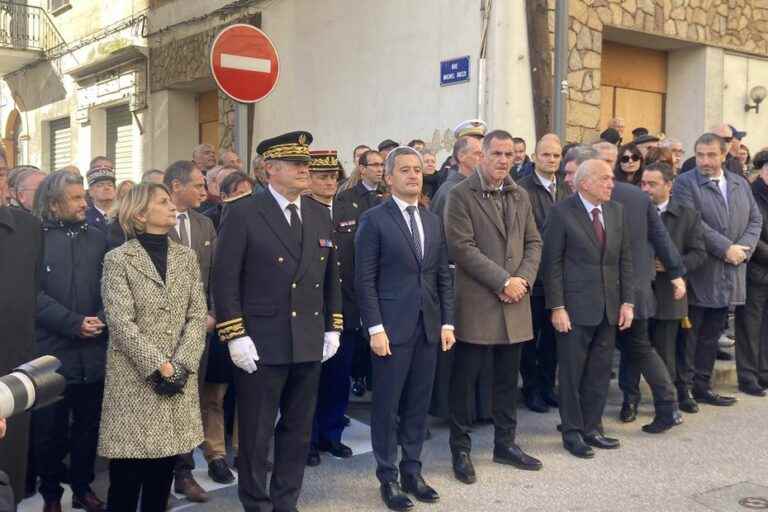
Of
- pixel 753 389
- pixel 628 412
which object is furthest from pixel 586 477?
pixel 753 389

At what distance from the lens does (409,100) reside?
34.7 ft

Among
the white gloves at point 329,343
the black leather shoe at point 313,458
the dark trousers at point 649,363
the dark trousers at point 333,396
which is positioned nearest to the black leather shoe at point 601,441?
the dark trousers at point 649,363

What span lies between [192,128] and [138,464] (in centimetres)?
1269

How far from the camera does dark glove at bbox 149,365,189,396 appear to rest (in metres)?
3.84

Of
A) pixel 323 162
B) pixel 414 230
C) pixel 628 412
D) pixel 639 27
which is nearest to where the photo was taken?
pixel 414 230

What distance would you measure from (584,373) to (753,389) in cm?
225

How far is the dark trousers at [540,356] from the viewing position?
21.5 feet

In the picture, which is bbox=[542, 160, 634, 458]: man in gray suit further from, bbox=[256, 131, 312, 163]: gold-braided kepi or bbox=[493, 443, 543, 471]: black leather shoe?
bbox=[256, 131, 312, 163]: gold-braided kepi

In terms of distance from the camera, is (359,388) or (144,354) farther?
(359,388)

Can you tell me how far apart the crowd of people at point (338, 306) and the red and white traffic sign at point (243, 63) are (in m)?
0.72

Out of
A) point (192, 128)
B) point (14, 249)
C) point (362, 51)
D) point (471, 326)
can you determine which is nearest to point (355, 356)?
point (471, 326)

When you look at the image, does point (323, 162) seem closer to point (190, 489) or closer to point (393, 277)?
point (393, 277)

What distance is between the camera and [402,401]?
489 centimetres

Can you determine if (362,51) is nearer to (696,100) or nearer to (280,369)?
(696,100)
